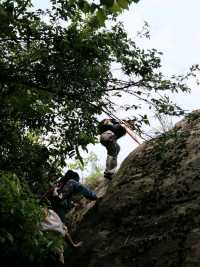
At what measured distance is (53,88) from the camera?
1042cm

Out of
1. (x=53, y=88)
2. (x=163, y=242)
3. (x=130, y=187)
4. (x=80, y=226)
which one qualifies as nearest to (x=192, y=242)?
→ (x=163, y=242)

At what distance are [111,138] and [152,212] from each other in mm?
2922

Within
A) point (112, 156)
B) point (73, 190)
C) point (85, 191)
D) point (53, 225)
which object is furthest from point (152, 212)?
point (112, 156)

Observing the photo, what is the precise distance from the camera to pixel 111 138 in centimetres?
1055

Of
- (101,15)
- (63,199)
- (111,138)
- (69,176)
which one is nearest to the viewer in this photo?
(101,15)

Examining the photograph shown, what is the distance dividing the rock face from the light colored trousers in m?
0.58

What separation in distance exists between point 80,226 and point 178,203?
2.51 meters

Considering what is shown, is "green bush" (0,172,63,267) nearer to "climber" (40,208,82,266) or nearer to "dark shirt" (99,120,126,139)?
"climber" (40,208,82,266)

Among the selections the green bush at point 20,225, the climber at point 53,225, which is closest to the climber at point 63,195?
the climber at point 53,225

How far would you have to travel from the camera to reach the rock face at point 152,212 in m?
A: 7.15

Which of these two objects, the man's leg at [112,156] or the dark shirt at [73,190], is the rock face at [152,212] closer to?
the dark shirt at [73,190]

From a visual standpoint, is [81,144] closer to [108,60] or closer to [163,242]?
[108,60]

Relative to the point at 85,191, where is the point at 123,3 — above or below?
above

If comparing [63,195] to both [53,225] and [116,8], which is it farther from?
[116,8]
